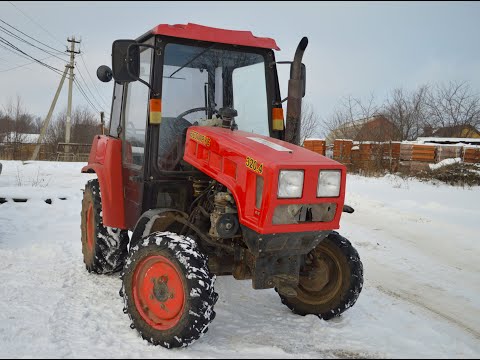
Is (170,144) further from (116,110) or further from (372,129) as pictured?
(372,129)

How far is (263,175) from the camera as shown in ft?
9.62

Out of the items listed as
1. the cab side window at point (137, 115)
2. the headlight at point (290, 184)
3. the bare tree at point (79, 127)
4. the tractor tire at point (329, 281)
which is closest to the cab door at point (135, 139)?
the cab side window at point (137, 115)

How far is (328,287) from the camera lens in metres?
3.76

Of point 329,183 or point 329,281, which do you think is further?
point 329,281

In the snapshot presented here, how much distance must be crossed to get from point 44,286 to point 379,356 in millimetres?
3053

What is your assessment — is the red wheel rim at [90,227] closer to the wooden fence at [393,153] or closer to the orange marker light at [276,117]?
the orange marker light at [276,117]

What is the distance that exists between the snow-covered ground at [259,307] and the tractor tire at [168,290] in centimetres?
11

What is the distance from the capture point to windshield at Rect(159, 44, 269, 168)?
3.88 m

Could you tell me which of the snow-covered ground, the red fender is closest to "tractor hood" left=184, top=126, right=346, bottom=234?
the snow-covered ground

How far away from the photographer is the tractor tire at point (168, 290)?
2.96 m

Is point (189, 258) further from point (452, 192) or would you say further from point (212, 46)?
point (452, 192)

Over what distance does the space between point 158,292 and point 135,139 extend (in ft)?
4.99

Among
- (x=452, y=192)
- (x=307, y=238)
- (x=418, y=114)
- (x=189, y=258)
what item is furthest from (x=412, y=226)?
(x=418, y=114)

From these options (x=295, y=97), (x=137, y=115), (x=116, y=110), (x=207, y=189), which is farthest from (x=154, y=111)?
(x=116, y=110)
